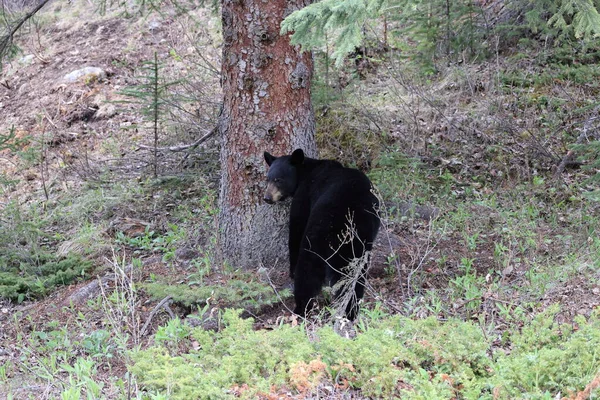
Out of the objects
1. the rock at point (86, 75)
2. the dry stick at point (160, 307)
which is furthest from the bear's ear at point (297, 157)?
the rock at point (86, 75)

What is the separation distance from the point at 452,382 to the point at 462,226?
4.08 metres

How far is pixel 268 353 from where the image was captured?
403cm

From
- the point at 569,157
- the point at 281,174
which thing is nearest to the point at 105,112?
the point at 281,174

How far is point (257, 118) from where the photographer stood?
21.7 ft

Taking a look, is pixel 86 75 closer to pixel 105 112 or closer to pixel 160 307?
pixel 105 112

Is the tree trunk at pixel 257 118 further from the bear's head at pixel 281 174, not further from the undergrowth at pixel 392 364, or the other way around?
the undergrowth at pixel 392 364

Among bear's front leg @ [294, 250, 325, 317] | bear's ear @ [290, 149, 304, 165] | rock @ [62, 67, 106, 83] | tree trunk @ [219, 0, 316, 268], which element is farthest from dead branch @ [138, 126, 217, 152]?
rock @ [62, 67, 106, 83]

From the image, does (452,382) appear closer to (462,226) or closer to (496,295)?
(496,295)

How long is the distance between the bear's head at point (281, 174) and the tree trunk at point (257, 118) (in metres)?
0.26

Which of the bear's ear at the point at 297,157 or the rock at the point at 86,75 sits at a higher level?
the rock at the point at 86,75

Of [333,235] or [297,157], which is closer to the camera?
[333,235]

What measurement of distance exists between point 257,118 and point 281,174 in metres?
0.69

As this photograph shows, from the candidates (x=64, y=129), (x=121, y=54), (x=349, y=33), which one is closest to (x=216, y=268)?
(x=349, y=33)

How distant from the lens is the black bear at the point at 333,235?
5.55 meters
